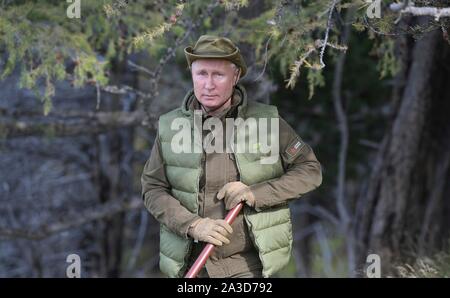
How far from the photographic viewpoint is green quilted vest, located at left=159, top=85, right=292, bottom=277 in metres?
3.71

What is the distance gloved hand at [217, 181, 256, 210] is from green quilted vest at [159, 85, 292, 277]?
0.08 m

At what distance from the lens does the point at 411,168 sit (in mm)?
7219

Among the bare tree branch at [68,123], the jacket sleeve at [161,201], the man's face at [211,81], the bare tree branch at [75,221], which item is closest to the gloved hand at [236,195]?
the jacket sleeve at [161,201]

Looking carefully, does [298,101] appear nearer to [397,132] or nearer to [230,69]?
[397,132]

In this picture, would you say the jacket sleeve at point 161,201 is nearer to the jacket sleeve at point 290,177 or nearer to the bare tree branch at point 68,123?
the jacket sleeve at point 290,177

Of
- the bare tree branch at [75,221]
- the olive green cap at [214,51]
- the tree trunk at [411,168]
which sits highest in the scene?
the olive green cap at [214,51]

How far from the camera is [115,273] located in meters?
10.3

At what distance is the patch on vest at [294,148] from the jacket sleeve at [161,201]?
0.58m

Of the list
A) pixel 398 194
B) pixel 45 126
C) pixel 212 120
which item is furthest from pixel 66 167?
pixel 212 120

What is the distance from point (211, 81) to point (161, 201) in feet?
2.17

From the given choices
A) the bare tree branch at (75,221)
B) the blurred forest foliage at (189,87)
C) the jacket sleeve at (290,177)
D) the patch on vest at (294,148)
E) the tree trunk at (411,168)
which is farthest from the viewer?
the bare tree branch at (75,221)

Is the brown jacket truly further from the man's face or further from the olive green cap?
the olive green cap

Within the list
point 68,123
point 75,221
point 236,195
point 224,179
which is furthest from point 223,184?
point 75,221

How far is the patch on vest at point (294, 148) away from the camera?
3.78 metres
